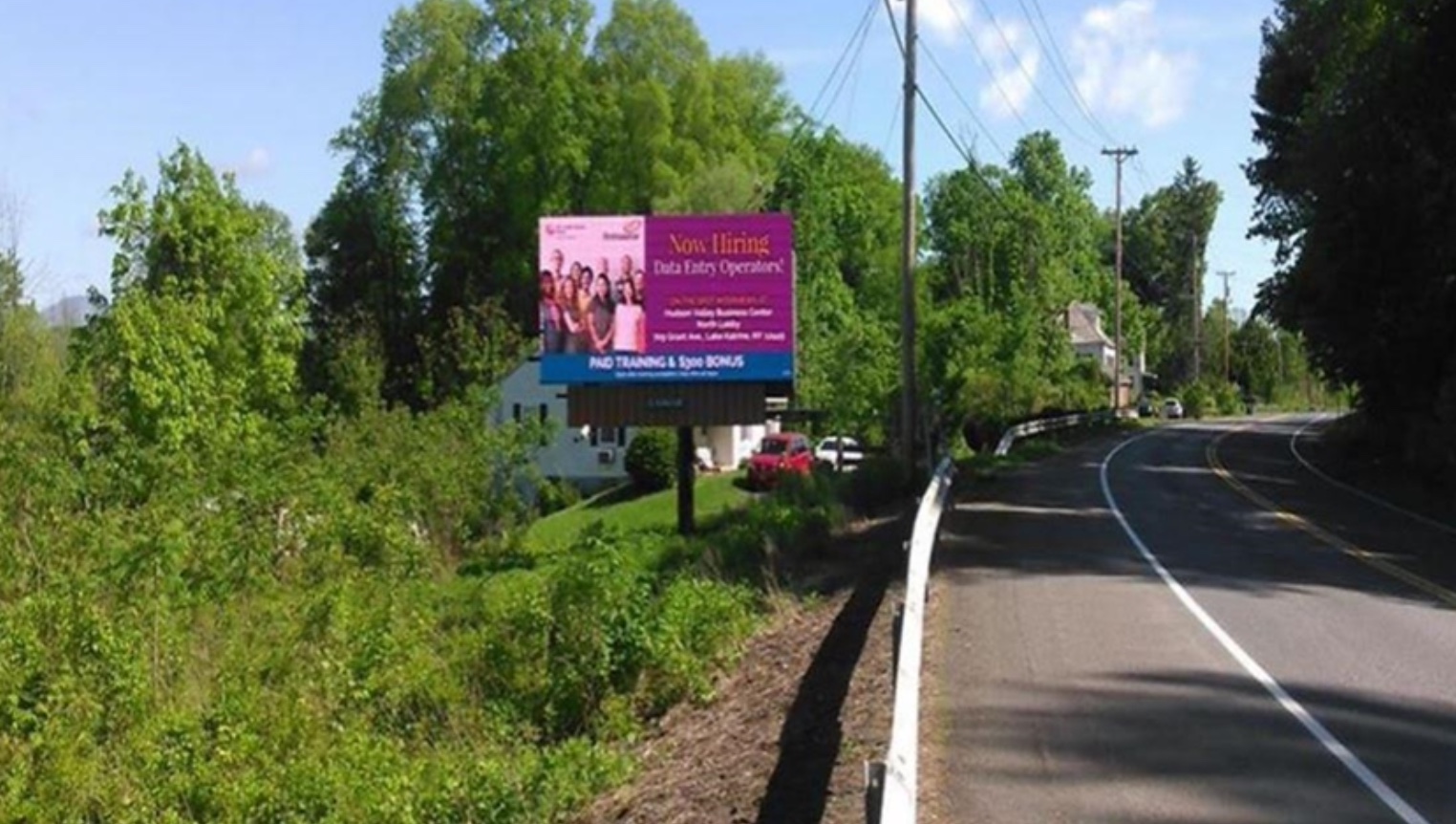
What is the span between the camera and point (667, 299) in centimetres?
3609

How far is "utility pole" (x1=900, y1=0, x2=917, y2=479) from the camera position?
109ft

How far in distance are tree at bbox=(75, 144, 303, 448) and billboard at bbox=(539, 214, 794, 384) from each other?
18.2 metres

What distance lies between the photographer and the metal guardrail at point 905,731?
265 inches

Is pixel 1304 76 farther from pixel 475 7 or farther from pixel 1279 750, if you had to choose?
pixel 1279 750

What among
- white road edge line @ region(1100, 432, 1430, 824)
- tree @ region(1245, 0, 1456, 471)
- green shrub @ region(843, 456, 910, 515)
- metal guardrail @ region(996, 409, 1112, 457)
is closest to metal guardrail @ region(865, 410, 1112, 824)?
white road edge line @ region(1100, 432, 1430, 824)

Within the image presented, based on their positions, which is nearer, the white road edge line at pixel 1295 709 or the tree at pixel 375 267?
the white road edge line at pixel 1295 709

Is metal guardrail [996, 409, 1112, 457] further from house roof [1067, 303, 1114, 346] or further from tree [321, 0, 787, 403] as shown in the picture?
house roof [1067, 303, 1114, 346]

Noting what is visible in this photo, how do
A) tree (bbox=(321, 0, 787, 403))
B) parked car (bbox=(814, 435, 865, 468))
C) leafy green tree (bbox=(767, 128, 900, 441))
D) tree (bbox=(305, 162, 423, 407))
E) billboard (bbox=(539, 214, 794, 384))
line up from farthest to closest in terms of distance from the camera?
tree (bbox=(305, 162, 423, 407)) < tree (bbox=(321, 0, 787, 403)) < leafy green tree (bbox=(767, 128, 900, 441)) < parked car (bbox=(814, 435, 865, 468)) < billboard (bbox=(539, 214, 794, 384))

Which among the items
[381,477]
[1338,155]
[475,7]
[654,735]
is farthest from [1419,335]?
[475,7]

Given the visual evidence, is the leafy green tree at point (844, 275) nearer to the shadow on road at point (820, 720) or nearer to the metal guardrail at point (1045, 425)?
the metal guardrail at point (1045, 425)

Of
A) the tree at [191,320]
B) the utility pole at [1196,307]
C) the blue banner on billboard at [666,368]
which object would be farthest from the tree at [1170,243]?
the blue banner on billboard at [666,368]

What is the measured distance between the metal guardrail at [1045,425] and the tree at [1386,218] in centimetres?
791

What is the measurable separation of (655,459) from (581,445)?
272 inches

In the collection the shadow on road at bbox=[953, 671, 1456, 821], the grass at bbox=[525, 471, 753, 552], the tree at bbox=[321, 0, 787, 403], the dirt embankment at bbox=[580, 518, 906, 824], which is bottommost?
the grass at bbox=[525, 471, 753, 552]
